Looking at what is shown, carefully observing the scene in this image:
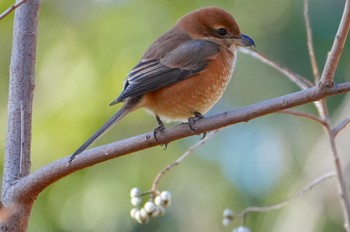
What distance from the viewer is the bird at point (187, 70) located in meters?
2.70

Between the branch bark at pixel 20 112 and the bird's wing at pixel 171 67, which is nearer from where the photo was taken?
the branch bark at pixel 20 112

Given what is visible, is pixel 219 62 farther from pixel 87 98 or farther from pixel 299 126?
pixel 299 126

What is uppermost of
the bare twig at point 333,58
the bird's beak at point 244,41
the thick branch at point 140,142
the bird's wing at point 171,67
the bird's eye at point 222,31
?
the bird's eye at point 222,31

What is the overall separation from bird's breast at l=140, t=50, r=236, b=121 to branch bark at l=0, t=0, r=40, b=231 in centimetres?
56

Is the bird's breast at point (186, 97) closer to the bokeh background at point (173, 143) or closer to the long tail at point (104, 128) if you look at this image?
the long tail at point (104, 128)

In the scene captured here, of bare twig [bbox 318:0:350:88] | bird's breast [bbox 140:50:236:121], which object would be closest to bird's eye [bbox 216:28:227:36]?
bird's breast [bbox 140:50:236:121]

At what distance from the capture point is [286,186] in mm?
3963

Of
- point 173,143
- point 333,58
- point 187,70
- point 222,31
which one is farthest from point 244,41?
point 173,143

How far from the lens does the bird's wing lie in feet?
8.76

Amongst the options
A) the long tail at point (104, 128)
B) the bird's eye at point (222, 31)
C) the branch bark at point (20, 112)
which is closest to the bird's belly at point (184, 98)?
the long tail at point (104, 128)

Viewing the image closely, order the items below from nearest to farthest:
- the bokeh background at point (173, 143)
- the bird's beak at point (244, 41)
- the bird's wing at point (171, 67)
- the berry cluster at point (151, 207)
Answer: the berry cluster at point (151, 207)
the bird's wing at point (171, 67)
the bird's beak at point (244, 41)
the bokeh background at point (173, 143)

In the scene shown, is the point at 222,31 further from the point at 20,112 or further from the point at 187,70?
the point at 20,112

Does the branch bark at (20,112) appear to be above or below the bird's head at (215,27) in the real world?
below

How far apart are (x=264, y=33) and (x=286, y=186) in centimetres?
95
